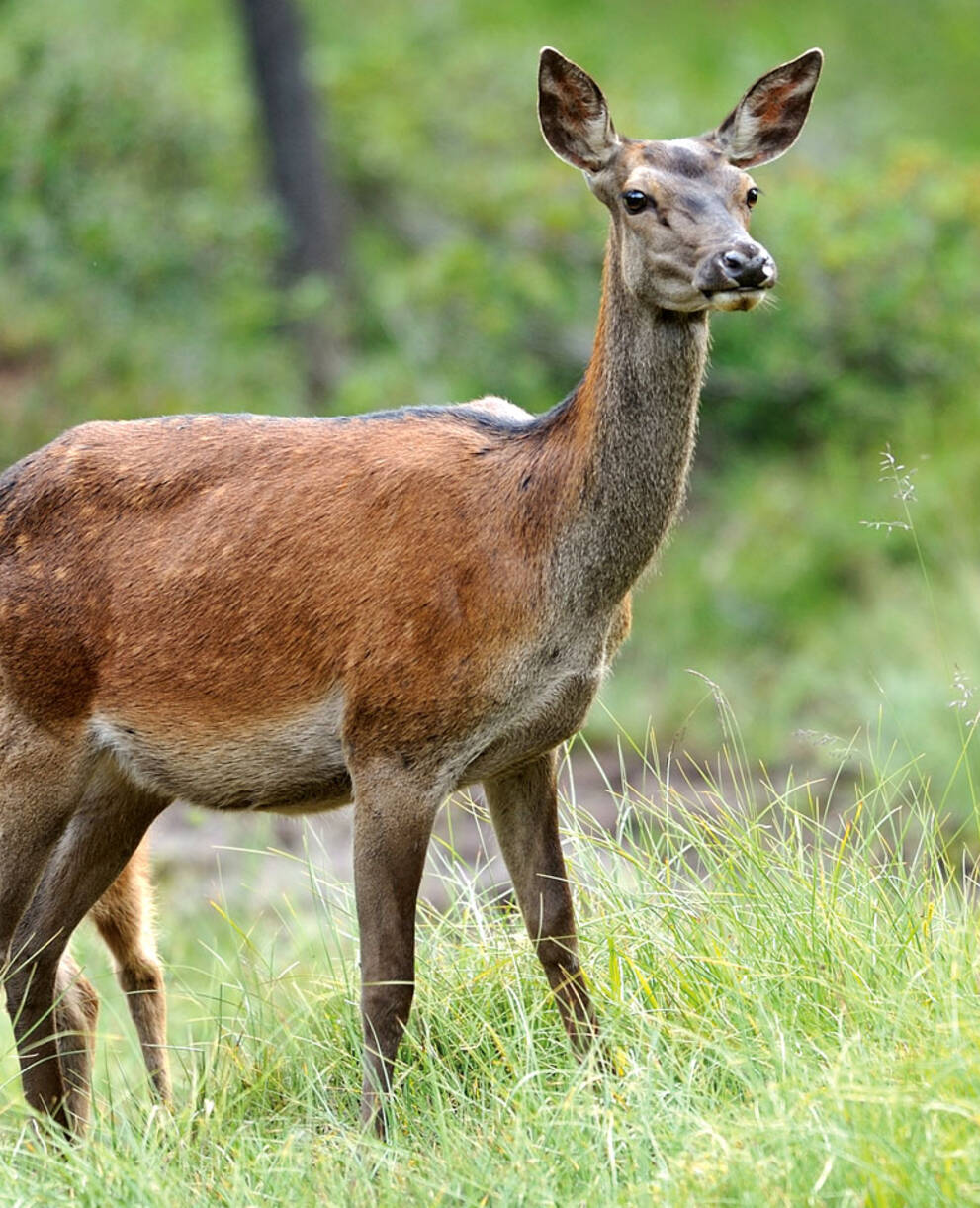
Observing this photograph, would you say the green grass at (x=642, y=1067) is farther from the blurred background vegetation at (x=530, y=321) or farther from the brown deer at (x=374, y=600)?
the blurred background vegetation at (x=530, y=321)

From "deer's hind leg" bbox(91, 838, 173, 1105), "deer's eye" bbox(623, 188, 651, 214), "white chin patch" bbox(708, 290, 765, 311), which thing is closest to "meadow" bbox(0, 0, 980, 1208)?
"deer's hind leg" bbox(91, 838, 173, 1105)

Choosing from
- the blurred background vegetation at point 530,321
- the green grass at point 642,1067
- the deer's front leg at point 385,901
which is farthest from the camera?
the blurred background vegetation at point 530,321

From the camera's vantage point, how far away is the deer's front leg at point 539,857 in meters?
5.24

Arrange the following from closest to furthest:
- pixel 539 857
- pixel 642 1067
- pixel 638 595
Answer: pixel 642 1067, pixel 539 857, pixel 638 595

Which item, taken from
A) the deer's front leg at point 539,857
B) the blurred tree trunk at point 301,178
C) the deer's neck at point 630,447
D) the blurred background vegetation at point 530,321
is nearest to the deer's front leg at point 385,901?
the deer's front leg at point 539,857

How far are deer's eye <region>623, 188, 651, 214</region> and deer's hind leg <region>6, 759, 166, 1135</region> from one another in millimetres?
2097

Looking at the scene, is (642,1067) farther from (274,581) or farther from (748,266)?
(748,266)

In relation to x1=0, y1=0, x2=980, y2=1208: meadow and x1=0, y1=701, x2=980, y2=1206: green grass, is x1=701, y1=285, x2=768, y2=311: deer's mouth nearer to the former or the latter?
x1=0, y1=0, x2=980, y2=1208: meadow

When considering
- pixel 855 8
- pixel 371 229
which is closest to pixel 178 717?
pixel 371 229

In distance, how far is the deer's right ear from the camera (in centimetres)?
507

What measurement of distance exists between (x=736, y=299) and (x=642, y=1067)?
1773 millimetres

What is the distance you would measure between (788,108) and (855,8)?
17.1 meters

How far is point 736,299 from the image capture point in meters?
4.58

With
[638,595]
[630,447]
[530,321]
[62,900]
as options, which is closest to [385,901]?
[62,900]
